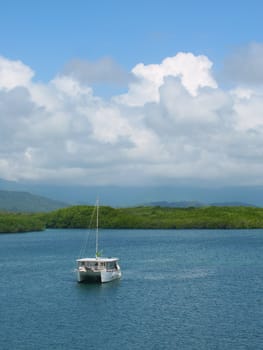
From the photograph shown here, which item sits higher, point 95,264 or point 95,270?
point 95,264

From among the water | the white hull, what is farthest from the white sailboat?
the water

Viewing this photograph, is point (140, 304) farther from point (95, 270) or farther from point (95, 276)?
point (95, 276)

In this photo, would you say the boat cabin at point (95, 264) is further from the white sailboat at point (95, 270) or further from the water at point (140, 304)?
the water at point (140, 304)

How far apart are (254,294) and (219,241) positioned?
8164cm

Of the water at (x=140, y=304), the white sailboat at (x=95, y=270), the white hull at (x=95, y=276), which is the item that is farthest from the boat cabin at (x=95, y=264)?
the water at (x=140, y=304)

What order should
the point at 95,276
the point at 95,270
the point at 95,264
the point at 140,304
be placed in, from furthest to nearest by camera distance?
the point at 95,264 < the point at 95,276 < the point at 95,270 < the point at 140,304

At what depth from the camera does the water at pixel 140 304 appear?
172 feet

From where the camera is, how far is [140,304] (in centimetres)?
6769

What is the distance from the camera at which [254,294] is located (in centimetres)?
7250

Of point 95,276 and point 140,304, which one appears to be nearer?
point 140,304

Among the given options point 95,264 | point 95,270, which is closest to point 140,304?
point 95,270

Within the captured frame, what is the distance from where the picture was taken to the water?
172 feet

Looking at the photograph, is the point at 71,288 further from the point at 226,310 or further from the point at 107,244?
the point at 107,244

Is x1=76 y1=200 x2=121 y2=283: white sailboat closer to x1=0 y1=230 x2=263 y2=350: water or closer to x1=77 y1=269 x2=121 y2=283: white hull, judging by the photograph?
x1=77 y1=269 x2=121 y2=283: white hull
